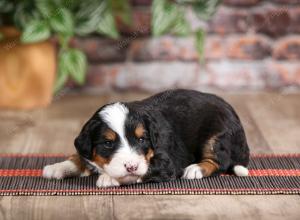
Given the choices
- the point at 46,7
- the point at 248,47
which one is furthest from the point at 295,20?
the point at 46,7

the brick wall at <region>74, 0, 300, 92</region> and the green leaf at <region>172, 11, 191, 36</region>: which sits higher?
the green leaf at <region>172, 11, 191, 36</region>

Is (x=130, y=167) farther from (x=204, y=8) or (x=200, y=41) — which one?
(x=204, y=8)

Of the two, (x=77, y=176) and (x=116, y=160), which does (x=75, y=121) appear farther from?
(x=116, y=160)

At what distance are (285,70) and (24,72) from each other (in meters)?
1.85

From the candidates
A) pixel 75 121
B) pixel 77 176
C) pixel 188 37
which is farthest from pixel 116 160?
pixel 188 37

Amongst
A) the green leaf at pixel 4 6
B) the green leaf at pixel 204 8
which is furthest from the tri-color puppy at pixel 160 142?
the green leaf at pixel 4 6

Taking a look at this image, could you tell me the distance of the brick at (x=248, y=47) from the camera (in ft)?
17.0

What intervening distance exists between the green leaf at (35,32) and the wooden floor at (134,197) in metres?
0.49

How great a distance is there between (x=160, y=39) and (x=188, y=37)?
0.65 feet

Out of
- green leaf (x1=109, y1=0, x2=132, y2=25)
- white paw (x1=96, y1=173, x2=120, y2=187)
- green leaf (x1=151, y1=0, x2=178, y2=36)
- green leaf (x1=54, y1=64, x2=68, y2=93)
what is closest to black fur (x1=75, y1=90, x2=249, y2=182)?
white paw (x1=96, y1=173, x2=120, y2=187)

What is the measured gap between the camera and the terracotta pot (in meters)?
4.72

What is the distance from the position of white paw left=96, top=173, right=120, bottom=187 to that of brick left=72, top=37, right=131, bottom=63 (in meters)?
2.05

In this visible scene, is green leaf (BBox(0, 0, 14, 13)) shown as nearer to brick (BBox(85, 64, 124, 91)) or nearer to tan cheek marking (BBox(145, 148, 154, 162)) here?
brick (BBox(85, 64, 124, 91))

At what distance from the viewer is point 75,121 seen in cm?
455
